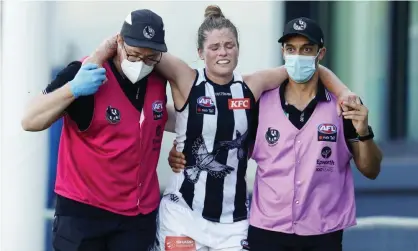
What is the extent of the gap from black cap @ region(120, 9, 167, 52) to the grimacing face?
9.9 inches

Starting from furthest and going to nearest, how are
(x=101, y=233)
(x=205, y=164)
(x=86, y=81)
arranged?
1. (x=205, y=164)
2. (x=101, y=233)
3. (x=86, y=81)

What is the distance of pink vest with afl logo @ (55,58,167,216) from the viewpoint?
3.46m

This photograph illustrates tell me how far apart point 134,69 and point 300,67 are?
26.8 inches

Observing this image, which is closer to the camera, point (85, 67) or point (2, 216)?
point (85, 67)

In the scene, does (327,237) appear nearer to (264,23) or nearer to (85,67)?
Result: (85,67)

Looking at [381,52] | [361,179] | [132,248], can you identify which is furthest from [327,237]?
[381,52]

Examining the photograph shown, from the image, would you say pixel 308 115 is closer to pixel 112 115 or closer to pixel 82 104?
pixel 112 115

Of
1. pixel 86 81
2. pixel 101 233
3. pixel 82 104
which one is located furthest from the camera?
pixel 101 233

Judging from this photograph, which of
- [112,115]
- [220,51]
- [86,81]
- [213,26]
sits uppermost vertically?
[213,26]

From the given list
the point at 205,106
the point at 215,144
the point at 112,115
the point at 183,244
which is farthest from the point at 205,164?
the point at 112,115

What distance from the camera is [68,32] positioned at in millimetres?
4781

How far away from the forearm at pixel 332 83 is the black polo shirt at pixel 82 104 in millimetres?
767

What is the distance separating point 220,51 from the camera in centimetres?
362

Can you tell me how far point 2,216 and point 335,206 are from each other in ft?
6.47
